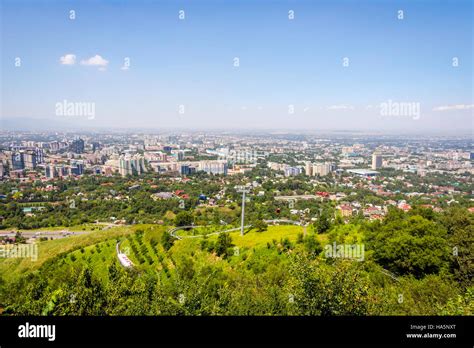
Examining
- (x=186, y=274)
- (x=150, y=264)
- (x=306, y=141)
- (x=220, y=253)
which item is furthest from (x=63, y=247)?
(x=306, y=141)

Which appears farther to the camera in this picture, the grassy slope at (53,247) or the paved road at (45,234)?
the paved road at (45,234)

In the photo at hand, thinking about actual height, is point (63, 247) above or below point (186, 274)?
below

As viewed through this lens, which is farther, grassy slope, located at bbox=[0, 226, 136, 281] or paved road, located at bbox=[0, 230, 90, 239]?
paved road, located at bbox=[0, 230, 90, 239]

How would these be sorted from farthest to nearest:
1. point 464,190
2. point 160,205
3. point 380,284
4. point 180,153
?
1. point 180,153
2. point 160,205
3. point 464,190
4. point 380,284

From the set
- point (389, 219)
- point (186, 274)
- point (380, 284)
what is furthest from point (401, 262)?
point (186, 274)

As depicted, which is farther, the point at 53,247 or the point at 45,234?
the point at 45,234

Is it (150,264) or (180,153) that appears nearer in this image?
(150,264)

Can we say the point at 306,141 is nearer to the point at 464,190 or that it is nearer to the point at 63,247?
the point at 464,190

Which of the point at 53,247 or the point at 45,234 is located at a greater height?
the point at 45,234

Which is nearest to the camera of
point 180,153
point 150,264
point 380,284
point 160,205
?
point 380,284
